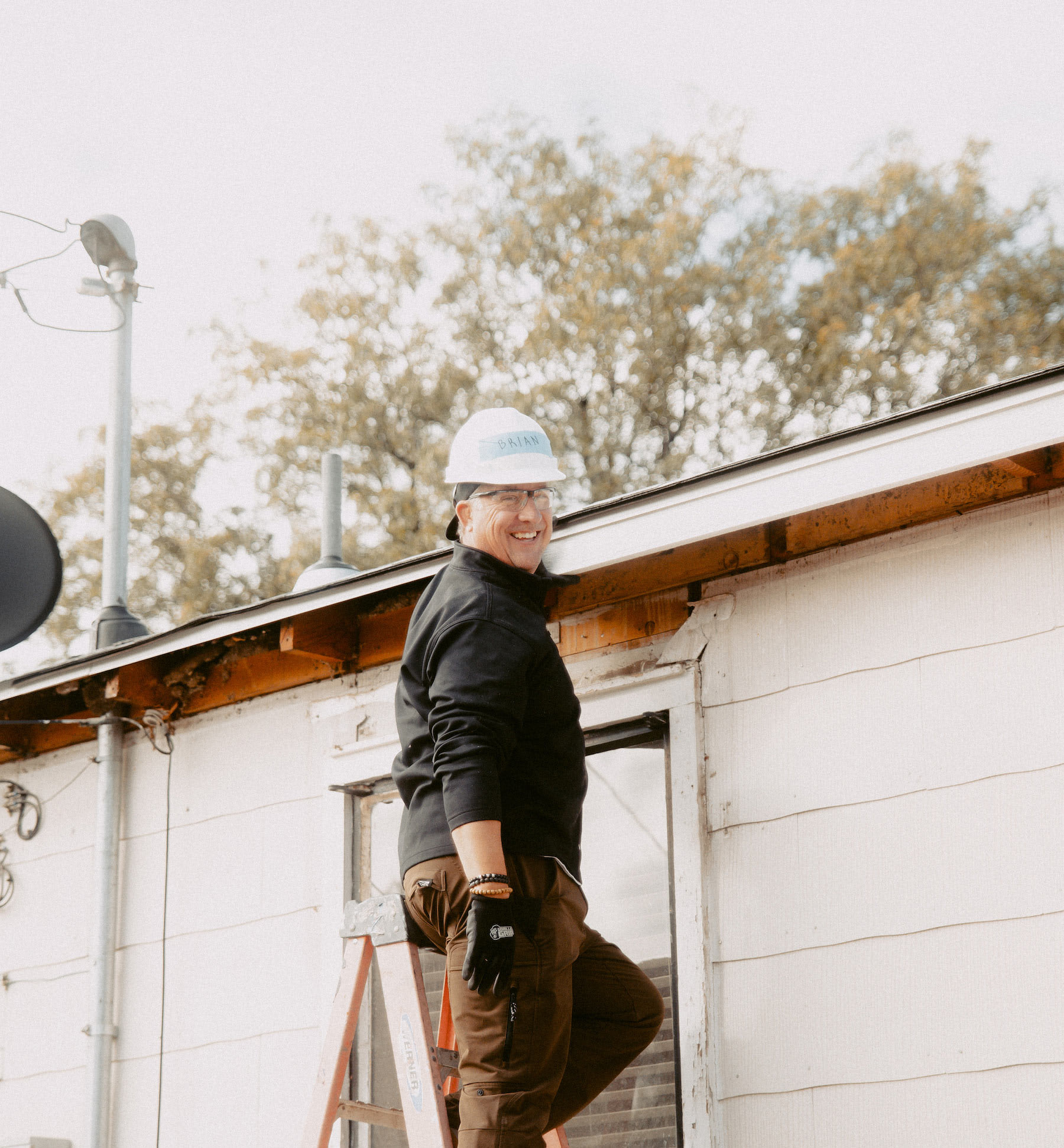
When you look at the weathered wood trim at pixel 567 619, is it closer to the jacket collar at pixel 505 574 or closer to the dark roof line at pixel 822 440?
the dark roof line at pixel 822 440

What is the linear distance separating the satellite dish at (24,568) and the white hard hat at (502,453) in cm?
210

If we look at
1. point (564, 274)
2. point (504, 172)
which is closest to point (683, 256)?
point (564, 274)

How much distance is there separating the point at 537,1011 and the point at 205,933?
2213 millimetres

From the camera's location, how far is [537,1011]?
3.16m

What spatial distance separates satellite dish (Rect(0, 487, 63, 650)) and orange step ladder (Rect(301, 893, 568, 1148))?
2011 mm

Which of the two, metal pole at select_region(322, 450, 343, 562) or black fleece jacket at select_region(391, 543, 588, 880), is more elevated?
metal pole at select_region(322, 450, 343, 562)

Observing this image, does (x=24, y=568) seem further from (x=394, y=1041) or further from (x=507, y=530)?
(x=394, y=1041)

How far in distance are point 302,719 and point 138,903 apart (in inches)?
37.3

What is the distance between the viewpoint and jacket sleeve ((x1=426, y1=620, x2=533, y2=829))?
3170 millimetres

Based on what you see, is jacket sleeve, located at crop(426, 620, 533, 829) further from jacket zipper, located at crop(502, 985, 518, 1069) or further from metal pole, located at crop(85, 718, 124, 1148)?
metal pole, located at crop(85, 718, 124, 1148)

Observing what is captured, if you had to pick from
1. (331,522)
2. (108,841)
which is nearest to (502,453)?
(108,841)

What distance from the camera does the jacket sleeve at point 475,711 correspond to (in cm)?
317

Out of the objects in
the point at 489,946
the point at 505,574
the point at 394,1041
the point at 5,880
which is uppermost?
the point at 505,574

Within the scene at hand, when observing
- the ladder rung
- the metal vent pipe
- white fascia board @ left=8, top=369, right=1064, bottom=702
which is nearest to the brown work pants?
the ladder rung
